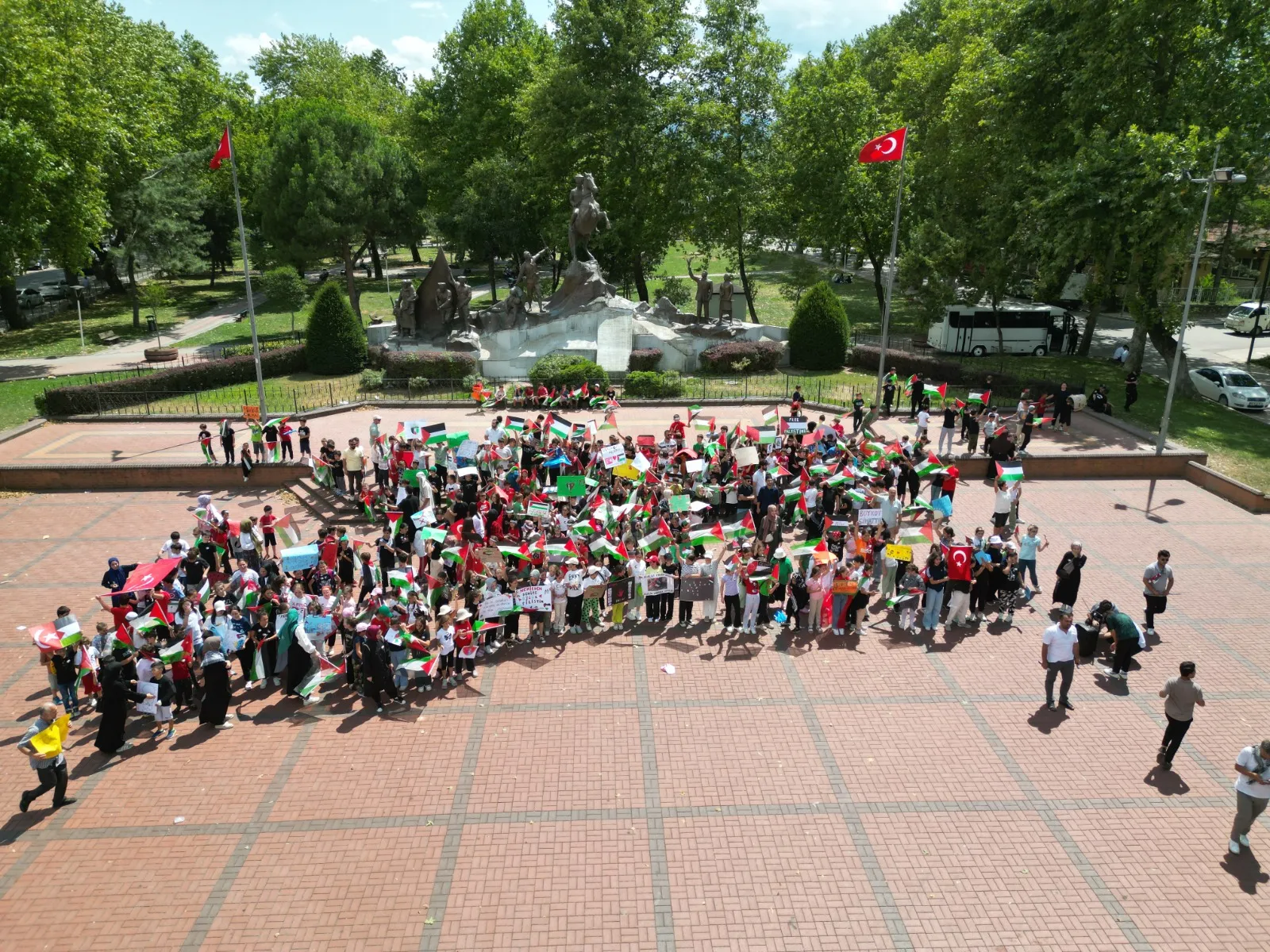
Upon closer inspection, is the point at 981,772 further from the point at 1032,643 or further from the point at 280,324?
the point at 280,324

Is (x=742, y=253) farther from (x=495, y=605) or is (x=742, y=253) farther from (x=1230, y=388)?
(x=495, y=605)

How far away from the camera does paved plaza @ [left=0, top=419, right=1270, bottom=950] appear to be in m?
9.12

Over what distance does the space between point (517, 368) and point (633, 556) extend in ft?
65.8

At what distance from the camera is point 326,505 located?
21.6 m

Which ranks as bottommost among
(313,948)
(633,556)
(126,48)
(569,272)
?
(313,948)

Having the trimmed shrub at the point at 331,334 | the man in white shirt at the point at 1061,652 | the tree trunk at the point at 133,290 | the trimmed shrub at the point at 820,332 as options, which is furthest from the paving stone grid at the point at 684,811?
the tree trunk at the point at 133,290

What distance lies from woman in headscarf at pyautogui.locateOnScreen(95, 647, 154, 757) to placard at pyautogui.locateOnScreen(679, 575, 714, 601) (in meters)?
8.26

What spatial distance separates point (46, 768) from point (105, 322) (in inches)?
1724

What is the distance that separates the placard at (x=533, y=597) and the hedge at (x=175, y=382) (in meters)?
21.3

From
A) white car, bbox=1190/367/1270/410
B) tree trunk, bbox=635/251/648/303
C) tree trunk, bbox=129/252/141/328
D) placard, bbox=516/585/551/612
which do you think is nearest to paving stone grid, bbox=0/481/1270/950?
placard, bbox=516/585/551/612

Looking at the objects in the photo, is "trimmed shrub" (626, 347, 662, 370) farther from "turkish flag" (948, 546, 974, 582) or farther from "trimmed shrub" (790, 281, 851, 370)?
"turkish flag" (948, 546, 974, 582)

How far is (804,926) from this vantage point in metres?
9.05

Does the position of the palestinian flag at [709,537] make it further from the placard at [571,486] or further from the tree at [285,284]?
the tree at [285,284]

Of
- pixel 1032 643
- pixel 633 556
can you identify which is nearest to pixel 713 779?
→ pixel 633 556
